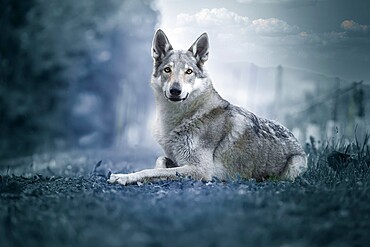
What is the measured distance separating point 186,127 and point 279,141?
1.18 m

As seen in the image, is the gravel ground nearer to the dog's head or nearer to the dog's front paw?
the dog's front paw

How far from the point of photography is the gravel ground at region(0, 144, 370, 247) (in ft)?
8.40

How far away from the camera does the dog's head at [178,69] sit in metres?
5.49

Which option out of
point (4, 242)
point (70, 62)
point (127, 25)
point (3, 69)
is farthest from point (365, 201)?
point (127, 25)

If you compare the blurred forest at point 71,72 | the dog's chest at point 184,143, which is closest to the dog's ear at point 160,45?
the dog's chest at point 184,143

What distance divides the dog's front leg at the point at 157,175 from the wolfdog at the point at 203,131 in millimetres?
11

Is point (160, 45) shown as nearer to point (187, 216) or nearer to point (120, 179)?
point (120, 179)

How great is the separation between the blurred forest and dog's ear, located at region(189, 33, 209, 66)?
598cm

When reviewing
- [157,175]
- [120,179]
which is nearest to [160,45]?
[157,175]

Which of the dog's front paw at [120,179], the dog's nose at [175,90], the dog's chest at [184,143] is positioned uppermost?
the dog's nose at [175,90]

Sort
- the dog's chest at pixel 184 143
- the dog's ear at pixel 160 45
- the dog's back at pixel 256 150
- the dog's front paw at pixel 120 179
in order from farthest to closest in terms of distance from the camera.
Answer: the dog's ear at pixel 160 45 < the dog's back at pixel 256 150 < the dog's chest at pixel 184 143 < the dog's front paw at pixel 120 179

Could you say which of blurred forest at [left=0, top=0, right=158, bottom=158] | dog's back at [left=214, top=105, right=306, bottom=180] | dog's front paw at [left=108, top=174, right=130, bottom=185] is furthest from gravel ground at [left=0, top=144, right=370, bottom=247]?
blurred forest at [left=0, top=0, right=158, bottom=158]

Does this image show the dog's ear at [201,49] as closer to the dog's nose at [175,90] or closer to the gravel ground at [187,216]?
the dog's nose at [175,90]

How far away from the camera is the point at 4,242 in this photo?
2.65 meters
